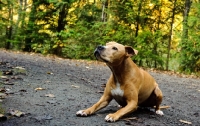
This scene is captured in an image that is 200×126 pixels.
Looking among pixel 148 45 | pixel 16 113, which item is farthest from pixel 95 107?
pixel 148 45

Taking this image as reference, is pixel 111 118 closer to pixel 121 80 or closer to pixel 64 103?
pixel 121 80

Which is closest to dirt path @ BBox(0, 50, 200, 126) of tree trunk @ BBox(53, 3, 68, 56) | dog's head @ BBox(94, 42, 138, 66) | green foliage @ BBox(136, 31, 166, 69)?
→ dog's head @ BBox(94, 42, 138, 66)

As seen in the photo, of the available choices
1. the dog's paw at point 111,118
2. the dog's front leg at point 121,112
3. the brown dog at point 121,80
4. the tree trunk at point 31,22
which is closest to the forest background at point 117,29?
the tree trunk at point 31,22

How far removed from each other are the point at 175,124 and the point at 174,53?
11.9 meters

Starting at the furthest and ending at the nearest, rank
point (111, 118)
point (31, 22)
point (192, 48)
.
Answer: point (31, 22), point (192, 48), point (111, 118)

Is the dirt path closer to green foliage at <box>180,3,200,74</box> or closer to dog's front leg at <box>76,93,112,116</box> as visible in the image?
dog's front leg at <box>76,93,112,116</box>

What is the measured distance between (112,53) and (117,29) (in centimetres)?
1230

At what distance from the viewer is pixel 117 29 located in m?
16.4

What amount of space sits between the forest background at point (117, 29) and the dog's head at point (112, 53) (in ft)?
35.9

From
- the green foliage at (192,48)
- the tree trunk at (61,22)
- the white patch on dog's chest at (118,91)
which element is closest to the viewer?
the white patch on dog's chest at (118,91)

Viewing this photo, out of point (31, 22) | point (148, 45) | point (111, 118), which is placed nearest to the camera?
point (111, 118)

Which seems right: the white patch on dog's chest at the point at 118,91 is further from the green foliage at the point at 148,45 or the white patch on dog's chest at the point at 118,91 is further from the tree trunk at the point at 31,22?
the tree trunk at the point at 31,22

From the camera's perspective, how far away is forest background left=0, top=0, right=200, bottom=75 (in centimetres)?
1537

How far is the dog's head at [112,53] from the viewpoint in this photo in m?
4.21
